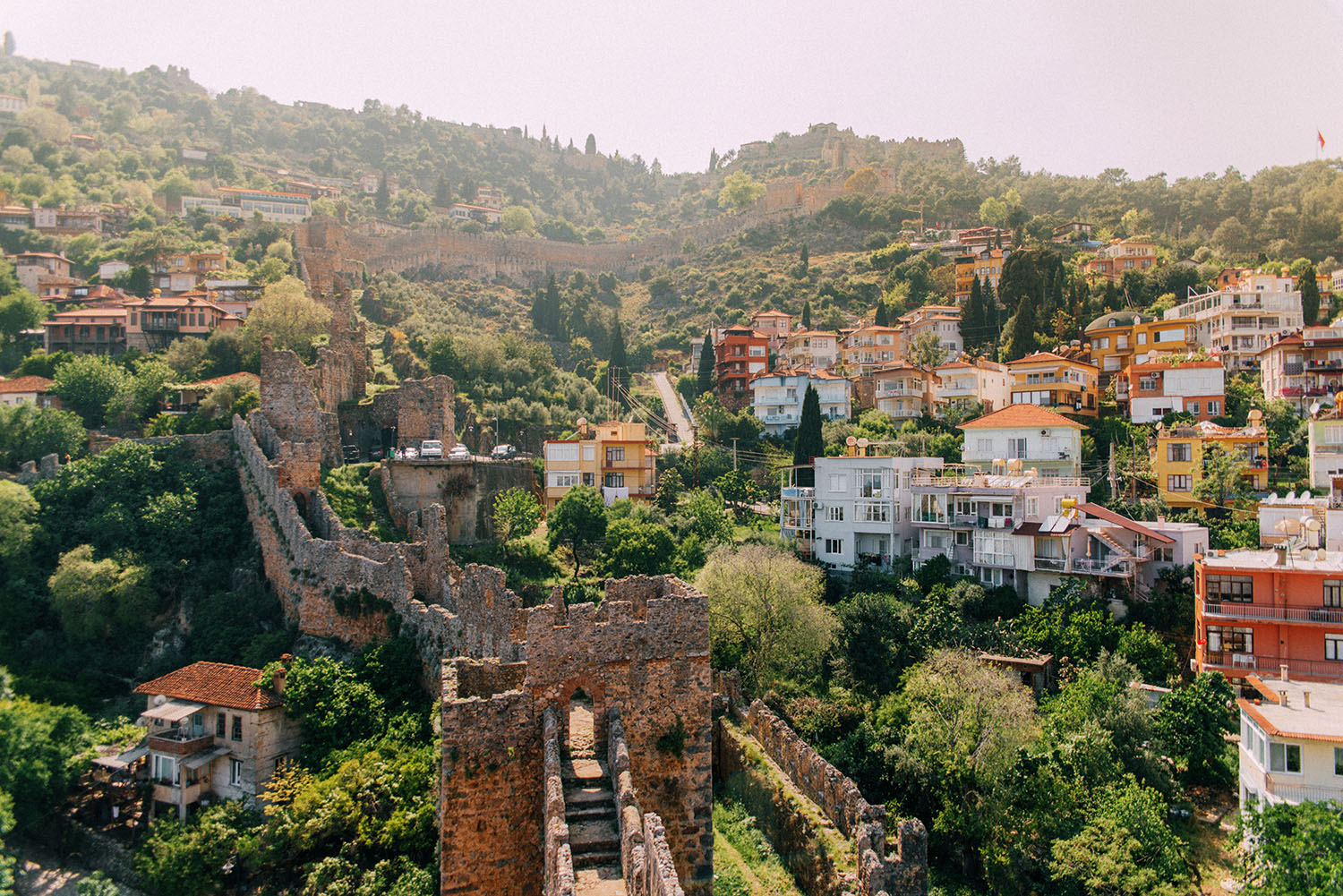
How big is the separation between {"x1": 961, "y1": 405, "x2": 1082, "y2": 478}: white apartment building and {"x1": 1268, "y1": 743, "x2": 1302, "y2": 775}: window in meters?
22.0

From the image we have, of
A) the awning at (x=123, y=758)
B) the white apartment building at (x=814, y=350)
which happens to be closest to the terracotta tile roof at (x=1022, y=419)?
the white apartment building at (x=814, y=350)

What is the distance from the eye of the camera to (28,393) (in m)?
44.5

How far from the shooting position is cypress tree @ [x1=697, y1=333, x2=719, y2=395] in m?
71.5

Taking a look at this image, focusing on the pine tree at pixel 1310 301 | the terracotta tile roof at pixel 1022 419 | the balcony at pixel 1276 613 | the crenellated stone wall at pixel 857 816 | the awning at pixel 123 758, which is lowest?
the awning at pixel 123 758

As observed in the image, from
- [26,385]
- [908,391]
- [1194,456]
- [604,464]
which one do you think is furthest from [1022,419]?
[26,385]

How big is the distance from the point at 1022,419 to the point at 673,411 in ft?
101

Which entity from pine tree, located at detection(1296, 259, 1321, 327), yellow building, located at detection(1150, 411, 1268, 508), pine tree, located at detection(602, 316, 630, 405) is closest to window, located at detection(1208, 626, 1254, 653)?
yellow building, located at detection(1150, 411, 1268, 508)

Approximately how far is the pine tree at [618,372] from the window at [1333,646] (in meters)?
50.0

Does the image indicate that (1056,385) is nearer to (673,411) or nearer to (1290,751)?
(673,411)

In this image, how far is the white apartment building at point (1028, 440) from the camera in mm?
45188

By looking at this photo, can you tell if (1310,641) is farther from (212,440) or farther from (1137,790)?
(212,440)

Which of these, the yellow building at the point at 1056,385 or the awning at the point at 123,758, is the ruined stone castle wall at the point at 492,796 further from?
the yellow building at the point at 1056,385

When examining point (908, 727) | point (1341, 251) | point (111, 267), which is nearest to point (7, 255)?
point (111, 267)

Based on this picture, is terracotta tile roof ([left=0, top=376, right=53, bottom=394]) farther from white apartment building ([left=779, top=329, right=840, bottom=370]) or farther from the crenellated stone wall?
white apartment building ([left=779, top=329, right=840, bottom=370])
